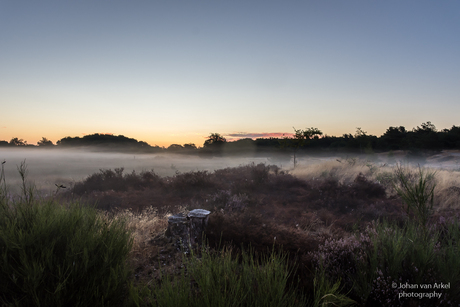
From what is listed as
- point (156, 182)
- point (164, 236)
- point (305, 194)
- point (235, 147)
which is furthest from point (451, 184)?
point (235, 147)

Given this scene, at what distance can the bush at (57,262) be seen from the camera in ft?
7.11

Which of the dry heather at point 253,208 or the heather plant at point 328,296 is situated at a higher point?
the heather plant at point 328,296

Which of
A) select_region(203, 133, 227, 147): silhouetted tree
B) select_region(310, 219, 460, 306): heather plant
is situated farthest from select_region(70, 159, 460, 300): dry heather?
select_region(203, 133, 227, 147): silhouetted tree

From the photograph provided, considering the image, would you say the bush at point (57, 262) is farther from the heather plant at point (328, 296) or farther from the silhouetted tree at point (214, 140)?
the silhouetted tree at point (214, 140)

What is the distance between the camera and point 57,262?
93.4 inches

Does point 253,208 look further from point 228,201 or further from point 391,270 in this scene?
point 391,270

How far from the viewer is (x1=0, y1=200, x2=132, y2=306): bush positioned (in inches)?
85.3

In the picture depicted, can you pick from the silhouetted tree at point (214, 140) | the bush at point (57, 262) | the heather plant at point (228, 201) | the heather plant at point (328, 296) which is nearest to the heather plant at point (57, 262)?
the bush at point (57, 262)

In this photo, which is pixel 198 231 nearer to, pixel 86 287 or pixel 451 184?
pixel 86 287

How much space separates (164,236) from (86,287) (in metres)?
2.21

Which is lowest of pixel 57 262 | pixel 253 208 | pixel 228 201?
pixel 253 208

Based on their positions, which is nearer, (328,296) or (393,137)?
(328,296)

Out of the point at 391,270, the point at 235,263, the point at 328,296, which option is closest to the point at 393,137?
the point at 391,270

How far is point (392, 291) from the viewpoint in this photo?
7.85 feet
